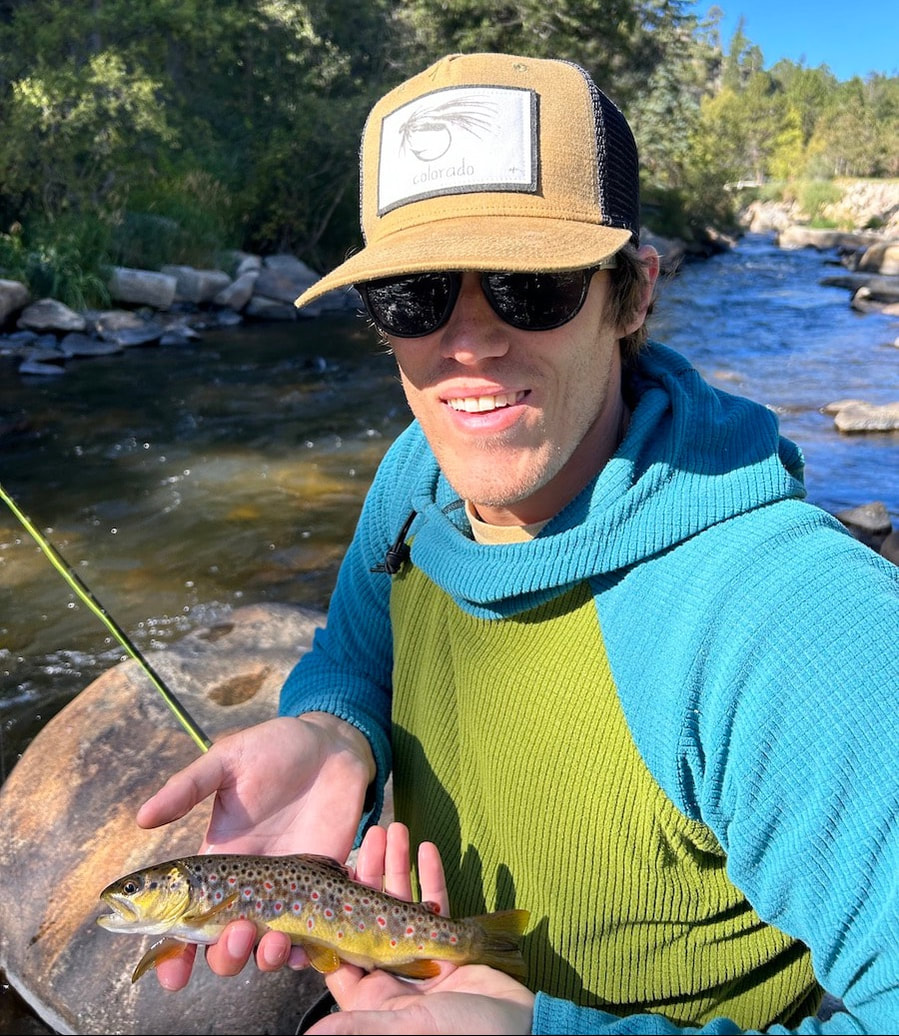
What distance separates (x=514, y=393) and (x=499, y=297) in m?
0.17

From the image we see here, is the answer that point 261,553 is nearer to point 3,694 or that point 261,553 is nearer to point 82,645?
point 82,645

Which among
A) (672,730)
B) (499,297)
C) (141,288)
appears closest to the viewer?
(672,730)

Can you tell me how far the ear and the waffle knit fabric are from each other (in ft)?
0.31

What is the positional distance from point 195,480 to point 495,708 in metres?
7.68

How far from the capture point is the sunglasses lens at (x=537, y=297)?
5.18 ft

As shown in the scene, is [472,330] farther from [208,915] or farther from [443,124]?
Result: [208,915]

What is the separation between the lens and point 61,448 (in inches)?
378

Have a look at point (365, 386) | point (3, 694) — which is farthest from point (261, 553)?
point (365, 386)

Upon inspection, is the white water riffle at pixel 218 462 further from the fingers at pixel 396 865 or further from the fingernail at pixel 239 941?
the fingernail at pixel 239 941

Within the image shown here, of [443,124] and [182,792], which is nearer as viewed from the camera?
[443,124]

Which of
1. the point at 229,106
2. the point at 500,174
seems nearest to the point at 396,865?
the point at 500,174

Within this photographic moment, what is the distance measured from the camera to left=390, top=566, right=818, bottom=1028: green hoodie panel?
1486 mm

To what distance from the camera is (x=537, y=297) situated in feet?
5.24

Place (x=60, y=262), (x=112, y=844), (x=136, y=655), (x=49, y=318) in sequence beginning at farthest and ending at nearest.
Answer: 1. (x=60, y=262)
2. (x=49, y=318)
3. (x=112, y=844)
4. (x=136, y=655)
